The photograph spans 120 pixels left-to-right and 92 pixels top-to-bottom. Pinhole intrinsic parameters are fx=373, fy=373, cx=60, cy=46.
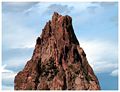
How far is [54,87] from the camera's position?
35.6 m

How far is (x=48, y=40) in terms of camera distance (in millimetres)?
46312

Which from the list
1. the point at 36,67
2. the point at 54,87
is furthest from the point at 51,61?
the point at 54,87

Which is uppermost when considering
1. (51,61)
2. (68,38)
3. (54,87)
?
(68,38)

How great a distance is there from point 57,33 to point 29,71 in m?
6.08

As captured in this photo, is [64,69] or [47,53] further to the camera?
[47,53]

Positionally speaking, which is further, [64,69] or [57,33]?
[57,33]

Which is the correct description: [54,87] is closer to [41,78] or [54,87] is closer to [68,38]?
[41,78]

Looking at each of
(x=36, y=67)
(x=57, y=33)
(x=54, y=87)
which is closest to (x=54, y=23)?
(x=57, y=33)

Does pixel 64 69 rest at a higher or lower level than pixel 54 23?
lower

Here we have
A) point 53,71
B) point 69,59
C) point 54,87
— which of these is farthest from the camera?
point 69,59

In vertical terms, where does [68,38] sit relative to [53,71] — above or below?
above

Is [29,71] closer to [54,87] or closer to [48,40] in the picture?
[48,40]

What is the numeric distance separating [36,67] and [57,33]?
5.17 m

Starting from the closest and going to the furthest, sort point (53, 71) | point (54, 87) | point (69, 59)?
point (54, 87) < point (53, 71) < point (69, 59)
